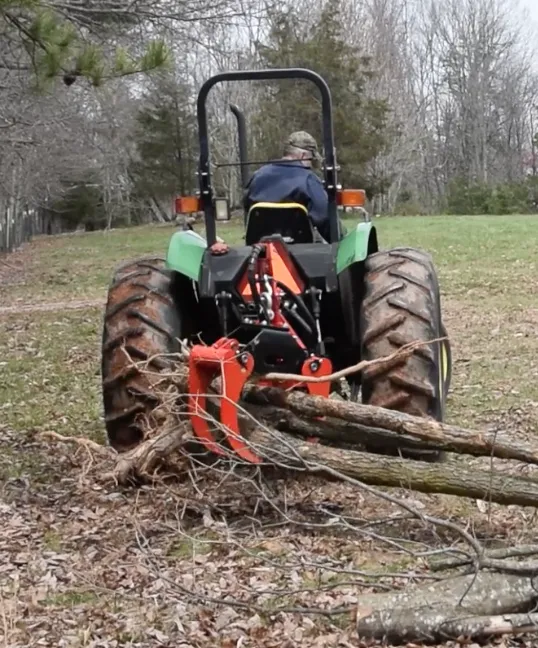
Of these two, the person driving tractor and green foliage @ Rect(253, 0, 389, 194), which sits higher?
green foliage @ Rect(253, 0, 389, 194)

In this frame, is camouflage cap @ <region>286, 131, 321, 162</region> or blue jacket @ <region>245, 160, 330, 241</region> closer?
blue jacket @ <region>245, 160, 330, 241</region>

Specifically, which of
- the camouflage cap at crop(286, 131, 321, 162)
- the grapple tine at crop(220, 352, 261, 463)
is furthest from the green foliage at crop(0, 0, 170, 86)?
the grapple tine at crop(220, 352, 261, 463)

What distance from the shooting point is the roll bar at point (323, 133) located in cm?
540

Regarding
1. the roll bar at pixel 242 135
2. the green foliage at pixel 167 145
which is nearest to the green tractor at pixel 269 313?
the roll bar at pixel 242 135

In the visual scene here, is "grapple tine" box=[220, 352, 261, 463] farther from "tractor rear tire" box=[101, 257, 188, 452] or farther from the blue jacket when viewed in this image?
the blue jacket

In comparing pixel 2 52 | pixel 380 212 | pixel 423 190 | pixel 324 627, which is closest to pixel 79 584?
pixel 324 627

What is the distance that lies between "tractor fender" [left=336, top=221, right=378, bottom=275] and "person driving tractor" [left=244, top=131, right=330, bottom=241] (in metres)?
0.24

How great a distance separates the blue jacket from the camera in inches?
216

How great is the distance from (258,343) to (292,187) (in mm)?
1086

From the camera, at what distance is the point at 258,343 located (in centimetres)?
478

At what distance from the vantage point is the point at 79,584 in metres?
4.01

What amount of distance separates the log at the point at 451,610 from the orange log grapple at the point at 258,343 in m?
1.17

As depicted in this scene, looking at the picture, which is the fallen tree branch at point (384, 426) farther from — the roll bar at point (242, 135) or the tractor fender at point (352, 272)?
the roll bar at point (242, 135)

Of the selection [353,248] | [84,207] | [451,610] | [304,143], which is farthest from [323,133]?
[84,207]
